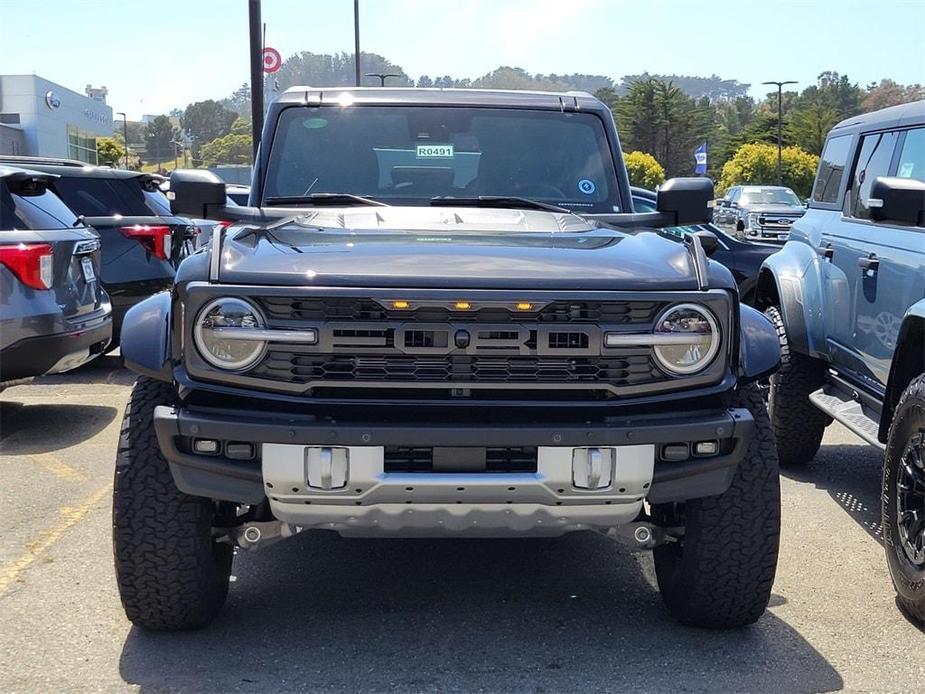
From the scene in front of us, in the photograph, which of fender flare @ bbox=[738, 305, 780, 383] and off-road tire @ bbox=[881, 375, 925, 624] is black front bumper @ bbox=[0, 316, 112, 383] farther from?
off-road tire @ bbox=[881, 375, 925, 624]

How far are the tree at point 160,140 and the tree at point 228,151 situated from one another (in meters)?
10.9

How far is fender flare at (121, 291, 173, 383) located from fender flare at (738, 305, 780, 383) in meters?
1.81

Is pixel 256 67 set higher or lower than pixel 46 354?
higher

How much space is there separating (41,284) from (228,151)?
4543 inches

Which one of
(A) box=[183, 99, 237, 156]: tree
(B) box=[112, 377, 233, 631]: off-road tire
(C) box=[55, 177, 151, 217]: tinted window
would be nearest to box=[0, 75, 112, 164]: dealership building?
(C) box=[55, 177, 151, 217]: tinted window

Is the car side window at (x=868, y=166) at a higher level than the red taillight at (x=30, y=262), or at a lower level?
higher

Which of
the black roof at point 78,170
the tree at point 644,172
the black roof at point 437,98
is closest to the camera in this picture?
the black roof at point 437,98

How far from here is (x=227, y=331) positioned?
333 cm

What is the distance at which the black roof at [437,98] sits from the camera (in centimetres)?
517

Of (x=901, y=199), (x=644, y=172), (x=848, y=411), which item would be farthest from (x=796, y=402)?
(x=644, y=172)

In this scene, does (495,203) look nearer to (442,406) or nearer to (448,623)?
(442,406)

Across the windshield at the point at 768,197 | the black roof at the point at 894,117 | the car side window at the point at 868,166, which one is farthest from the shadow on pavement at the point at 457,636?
the windshield at the point at 768,197

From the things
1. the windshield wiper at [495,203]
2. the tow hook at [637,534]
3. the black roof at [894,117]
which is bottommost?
the tow hook at [637,534]

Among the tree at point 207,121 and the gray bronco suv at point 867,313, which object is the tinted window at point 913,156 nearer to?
the gray bronco suv at point 867,313
